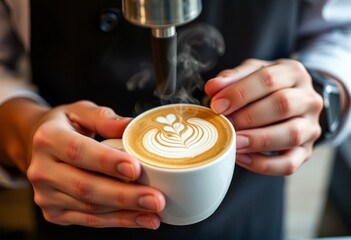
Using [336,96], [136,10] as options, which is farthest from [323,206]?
[136,10]

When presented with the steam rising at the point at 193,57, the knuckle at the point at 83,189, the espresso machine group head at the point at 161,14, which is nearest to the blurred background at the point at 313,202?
the steam rising at the point at 193,57

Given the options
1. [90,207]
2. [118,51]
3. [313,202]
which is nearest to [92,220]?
[90,207]

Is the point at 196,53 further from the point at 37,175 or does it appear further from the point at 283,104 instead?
the point at 37,175

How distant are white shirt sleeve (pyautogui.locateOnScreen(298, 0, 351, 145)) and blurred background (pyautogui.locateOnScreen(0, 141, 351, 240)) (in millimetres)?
531

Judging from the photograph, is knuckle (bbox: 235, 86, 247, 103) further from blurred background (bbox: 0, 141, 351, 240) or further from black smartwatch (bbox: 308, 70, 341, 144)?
blurred background (bbox: 0, 141, 351, 240)

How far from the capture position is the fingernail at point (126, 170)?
17.0 inches

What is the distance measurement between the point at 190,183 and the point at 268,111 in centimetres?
15

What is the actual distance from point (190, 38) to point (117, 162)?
0.92ft

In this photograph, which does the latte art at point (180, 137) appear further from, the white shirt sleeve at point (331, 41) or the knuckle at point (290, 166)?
the white shirt sleeve at point (331, 41)

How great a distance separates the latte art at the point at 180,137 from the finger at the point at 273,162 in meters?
0.09

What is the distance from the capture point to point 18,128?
2.06 ft

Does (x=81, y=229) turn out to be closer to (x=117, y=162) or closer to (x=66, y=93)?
(x=66, y=93)

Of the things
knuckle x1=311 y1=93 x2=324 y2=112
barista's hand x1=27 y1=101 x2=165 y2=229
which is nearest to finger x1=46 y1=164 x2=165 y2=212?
barista's hand x1=27 y1=101 x2=165 y2=229

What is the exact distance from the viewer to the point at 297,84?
0.59 meters
